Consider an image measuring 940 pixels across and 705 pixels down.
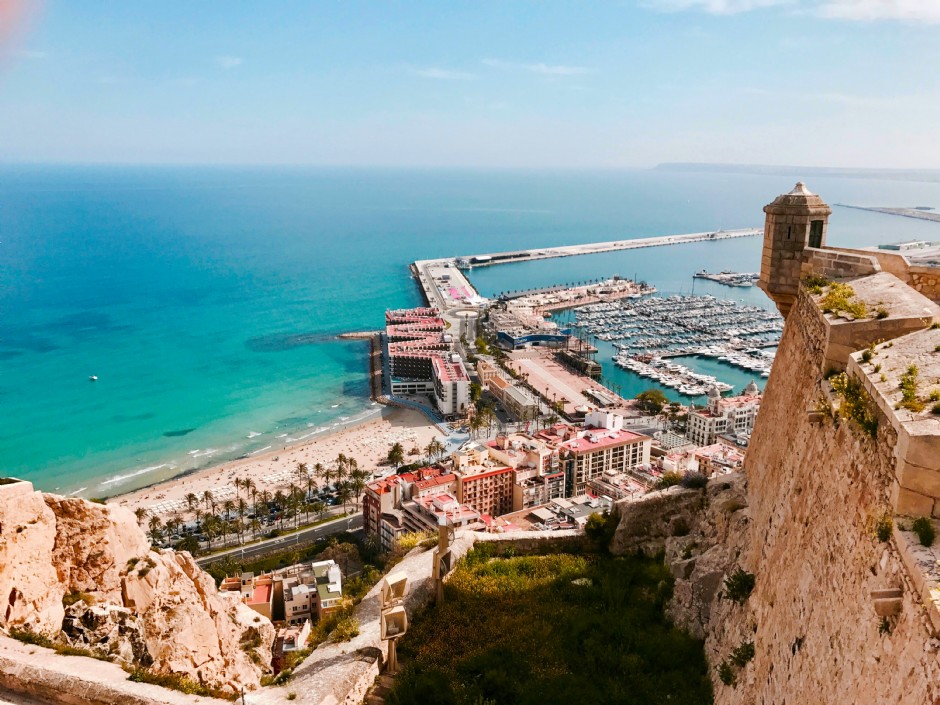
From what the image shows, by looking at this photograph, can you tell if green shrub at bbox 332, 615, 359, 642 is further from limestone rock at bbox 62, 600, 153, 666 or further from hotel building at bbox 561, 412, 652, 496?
hotel building at bbox 561, 412, 652, 496

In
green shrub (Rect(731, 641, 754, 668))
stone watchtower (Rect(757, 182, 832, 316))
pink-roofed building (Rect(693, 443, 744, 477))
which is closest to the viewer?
green shrub (Rect(731, 641, 754, 668))

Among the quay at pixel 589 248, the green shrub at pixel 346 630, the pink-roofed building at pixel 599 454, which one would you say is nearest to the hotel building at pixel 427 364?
the pink-roofed building at pixel 599 454

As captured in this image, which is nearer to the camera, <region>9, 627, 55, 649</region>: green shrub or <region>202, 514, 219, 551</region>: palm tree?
<region>9, 627, 55, 649</region>: green shrub

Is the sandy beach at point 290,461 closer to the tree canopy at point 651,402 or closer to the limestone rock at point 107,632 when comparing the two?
the tree canopy at point 651,402

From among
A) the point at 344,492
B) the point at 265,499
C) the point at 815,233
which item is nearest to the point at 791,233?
the point at 815,233

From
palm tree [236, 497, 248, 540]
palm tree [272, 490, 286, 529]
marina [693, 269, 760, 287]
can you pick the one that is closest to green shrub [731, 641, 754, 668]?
palm tree [236, 497, 248, 540]

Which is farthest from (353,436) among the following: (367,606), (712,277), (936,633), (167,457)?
(712,277)

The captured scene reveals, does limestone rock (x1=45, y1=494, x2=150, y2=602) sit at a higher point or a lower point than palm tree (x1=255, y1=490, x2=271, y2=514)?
higher

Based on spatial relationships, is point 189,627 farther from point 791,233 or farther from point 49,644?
point 791,233
